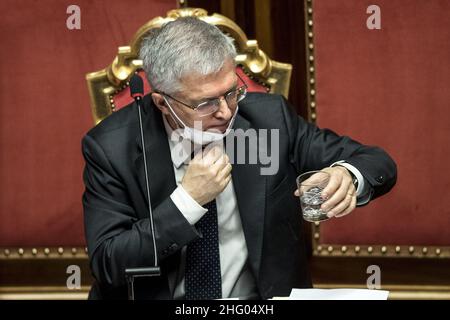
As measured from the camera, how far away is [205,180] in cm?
195

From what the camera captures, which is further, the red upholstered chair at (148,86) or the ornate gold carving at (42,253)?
the ornate gold carving at (42,253)

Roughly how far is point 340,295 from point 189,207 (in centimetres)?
42

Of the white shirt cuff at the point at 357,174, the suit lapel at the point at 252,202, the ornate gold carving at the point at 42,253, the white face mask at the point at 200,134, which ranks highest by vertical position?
the white face mask at the point at 200,134

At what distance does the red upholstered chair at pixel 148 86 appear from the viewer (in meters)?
2.46

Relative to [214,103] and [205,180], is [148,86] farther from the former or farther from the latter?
[205,180]

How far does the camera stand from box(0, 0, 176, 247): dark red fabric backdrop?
2.77 m

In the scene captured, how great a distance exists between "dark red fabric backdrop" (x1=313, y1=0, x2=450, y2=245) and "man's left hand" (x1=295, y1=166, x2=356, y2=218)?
88 cm

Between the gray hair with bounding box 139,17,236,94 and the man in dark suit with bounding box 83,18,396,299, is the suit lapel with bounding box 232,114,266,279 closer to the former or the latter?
the man in dark suit with bounding box 83,18,396,299

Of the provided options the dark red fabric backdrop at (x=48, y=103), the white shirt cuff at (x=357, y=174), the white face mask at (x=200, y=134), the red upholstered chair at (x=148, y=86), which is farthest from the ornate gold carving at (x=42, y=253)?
the white shirt cuff at (x=357, y=174)

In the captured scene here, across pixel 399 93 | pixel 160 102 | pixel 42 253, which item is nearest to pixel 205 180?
pixel 160 102

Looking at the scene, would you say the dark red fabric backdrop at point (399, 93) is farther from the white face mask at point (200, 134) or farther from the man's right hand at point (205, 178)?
the man's right hand at point (205, 178)

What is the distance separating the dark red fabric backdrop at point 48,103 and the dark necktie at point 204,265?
2.99ft
